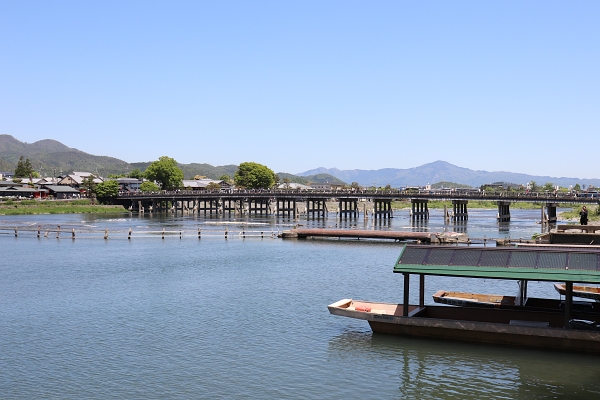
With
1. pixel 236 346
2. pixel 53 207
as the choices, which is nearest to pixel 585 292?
pixel 236 346

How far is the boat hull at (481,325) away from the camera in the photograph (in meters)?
22.4

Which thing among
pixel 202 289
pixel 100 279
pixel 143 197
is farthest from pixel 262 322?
pixel 143 197

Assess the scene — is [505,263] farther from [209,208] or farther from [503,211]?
[209,208]

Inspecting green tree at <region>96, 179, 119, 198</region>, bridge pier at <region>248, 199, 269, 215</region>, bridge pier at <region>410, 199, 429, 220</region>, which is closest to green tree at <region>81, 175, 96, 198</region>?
green tree at <region>96, 179, 119, 198</region>

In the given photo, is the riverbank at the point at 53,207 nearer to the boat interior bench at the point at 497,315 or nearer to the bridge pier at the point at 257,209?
the bridge pier at the point at 257,209

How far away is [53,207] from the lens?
136 metres

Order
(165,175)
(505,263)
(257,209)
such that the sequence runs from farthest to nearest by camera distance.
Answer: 1. (165,175)
2. (257,209)
3. (505,263)

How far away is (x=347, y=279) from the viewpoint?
4022cm

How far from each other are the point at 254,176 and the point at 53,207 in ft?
196

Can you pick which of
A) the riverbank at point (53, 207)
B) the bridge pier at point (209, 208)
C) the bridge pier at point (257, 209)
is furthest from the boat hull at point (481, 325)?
the bridge pier at point (209, 208)

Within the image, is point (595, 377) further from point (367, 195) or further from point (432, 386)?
point (367, 195)

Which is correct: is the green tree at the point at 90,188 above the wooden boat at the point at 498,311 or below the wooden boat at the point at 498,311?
above

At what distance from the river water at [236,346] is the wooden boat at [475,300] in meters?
3.13

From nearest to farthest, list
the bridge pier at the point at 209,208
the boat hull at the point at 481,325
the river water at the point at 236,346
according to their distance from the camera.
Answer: the river water at the point at 236,346, the boat hull at the point at 481,325, the bridge pier at the point at 209,208
